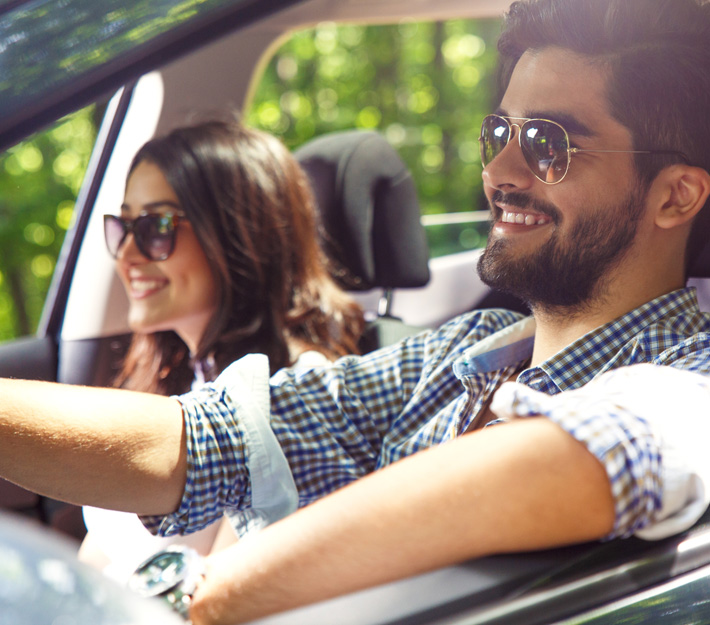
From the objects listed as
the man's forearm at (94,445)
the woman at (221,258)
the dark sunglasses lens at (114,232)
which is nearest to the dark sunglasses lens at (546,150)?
the man's forearm at (94,445)

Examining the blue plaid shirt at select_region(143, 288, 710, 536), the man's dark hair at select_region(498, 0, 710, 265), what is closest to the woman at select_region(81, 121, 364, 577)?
the blue plaid shirt at select_region(143, 288, 710, 536)

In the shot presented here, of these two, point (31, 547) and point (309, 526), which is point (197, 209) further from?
point (31, 547)

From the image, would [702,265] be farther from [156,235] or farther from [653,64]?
[156,235]

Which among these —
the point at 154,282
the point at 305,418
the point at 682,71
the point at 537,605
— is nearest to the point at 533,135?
the point at 682,71

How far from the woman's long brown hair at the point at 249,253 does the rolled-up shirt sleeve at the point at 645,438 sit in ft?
4.07

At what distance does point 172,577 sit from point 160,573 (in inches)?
1.4

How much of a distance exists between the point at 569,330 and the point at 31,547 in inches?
41.0

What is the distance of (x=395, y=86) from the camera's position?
1150 centimetres

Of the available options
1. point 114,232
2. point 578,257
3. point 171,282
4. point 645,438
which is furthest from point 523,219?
point 114,232

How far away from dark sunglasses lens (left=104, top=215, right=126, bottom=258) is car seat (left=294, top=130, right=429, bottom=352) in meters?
0.60

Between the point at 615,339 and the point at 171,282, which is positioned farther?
the point at 171,282

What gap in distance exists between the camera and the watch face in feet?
3.91

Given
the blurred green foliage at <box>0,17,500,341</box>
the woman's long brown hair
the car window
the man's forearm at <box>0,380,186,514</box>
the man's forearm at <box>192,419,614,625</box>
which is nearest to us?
the man's forearm at <box>192,419,614,625</box>

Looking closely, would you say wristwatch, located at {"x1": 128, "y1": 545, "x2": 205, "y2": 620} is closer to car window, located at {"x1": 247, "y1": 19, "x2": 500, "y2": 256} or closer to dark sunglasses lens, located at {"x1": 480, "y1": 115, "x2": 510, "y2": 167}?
dark sunglasses lens, located at {"x1": 480, "y1": 115, "x2": 510, "y2": 167}
